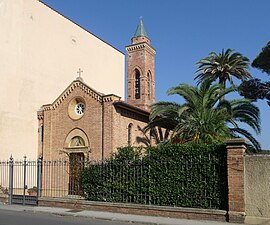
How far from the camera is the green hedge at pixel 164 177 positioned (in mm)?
13359

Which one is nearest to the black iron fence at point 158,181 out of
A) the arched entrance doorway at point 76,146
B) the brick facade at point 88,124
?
the brick facade at point 88,124

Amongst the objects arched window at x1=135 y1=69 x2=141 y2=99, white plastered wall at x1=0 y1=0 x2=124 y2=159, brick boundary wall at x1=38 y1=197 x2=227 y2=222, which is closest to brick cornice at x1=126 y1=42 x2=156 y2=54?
arched window at x1=135 y1=69 x2=141 y2=99

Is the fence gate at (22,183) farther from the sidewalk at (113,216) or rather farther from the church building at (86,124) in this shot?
the church building at (86,124)

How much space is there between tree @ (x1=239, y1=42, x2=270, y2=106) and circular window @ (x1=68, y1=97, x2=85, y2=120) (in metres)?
10.3

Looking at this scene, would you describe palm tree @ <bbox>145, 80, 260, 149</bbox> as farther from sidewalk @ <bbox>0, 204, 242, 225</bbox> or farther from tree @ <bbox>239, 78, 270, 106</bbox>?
sidewalk @ <bbox>0, 204, 242, 225</bbox>

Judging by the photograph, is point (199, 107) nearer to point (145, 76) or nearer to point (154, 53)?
point (145, 76)

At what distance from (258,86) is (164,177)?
Result: 40.2ft

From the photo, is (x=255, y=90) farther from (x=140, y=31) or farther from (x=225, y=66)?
(x=140, y=31)

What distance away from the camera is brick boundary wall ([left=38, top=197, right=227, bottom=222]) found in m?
12.8

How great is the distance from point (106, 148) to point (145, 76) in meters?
12.6

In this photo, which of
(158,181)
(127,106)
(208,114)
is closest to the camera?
(158,181)

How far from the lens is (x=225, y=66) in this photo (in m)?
30.2

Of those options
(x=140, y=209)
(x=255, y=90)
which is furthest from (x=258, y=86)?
(x=140, y=209)

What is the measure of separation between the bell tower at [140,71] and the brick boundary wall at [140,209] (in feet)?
53.8
